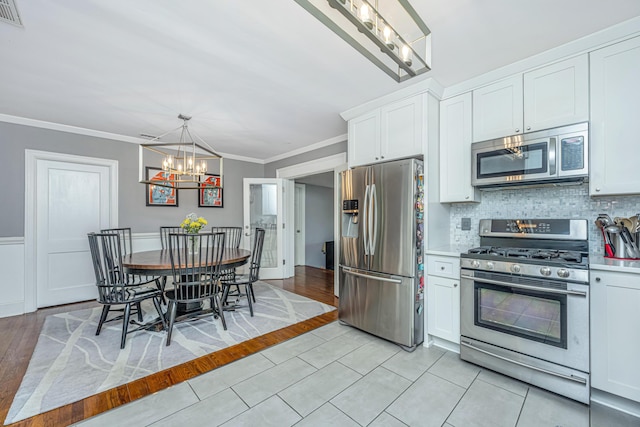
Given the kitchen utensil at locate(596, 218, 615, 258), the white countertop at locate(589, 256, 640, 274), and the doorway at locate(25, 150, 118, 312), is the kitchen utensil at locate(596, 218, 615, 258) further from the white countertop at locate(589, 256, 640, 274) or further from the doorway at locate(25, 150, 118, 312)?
the doorway at locate(25, 150, 118, 312)

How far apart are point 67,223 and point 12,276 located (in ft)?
2.69

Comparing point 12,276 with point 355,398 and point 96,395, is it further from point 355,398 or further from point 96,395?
point 355,398

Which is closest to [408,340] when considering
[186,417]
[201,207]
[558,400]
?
[558,400]

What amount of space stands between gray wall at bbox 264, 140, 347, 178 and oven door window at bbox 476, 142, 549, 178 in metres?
2.14

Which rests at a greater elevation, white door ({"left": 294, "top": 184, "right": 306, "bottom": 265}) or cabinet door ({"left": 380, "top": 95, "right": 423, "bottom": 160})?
cabinet door ({"left": 380, "top": 95, "right": 423, "bottom": 160})

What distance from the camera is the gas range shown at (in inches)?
73.2

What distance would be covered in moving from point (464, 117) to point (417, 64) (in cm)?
67

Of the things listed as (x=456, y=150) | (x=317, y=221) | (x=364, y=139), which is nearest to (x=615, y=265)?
Result: (x=456, y=150)

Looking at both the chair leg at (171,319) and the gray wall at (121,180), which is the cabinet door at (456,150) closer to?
the chair leg at (171,319)

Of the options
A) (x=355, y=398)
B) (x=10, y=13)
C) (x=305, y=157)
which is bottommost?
(x=355, y=398)

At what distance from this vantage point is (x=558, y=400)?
183 cm

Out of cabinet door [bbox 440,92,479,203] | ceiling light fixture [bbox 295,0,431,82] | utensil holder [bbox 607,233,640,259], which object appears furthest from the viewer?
cabinet door [bbox 440,92,479,203]

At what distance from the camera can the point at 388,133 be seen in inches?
112

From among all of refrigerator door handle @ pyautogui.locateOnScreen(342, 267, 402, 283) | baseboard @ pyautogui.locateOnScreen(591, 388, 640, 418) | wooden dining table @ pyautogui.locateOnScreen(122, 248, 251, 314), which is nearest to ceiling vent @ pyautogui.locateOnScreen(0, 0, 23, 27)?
wooden dining table @ pyautogui.locateOnScreen(122, 248, 251, 314)
